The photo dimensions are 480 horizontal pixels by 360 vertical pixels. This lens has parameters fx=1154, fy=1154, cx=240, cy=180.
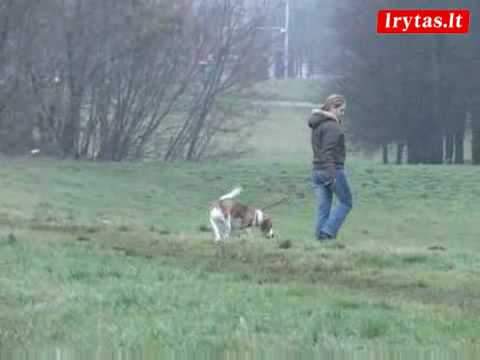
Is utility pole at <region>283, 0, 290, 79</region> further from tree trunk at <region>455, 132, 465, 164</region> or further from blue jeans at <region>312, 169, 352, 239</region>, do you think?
blue jeans at <region>312, 169, 352, 239</region>

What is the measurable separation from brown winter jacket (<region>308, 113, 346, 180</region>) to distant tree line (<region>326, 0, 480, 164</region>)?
32621 mm

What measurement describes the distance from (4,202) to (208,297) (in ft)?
53.6

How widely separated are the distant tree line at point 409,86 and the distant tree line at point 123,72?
464cm

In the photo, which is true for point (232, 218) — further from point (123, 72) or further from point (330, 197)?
point (123, 72)

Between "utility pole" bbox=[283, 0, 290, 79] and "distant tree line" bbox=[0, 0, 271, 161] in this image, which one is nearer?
"distant tree line" bbox=[0, 0, 271, 161]

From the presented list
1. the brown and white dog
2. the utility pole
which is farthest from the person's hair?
the utility pole

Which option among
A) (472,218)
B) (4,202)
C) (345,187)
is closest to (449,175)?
(472,218)

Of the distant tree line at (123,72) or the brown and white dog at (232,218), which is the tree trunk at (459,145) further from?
the brown and white dog at (232,218)

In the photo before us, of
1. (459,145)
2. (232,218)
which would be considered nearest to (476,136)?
(459,145)

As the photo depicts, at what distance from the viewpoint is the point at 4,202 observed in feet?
82.3

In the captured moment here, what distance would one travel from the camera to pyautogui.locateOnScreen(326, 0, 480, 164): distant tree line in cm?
4869

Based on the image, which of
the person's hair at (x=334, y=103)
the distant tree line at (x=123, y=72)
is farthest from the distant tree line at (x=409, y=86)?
the person's hair at (x=334, y=103)

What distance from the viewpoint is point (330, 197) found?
50.3ft

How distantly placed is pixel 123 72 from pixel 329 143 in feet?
99.0
